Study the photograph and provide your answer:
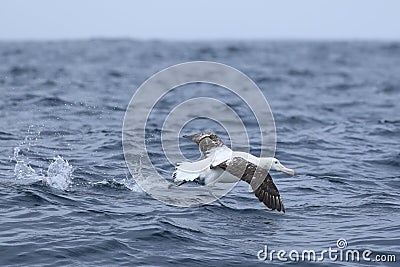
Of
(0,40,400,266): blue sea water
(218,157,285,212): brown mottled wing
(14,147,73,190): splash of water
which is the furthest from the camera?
(14,147,73,190): splash of water

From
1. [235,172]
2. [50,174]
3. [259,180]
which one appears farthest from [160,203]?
[50,174]

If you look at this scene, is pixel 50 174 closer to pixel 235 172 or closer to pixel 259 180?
pixel 235 172

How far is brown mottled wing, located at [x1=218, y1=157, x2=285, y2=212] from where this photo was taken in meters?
9.35

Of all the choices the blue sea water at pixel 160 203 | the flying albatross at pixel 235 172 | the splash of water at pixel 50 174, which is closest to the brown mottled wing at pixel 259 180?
the flying albatross at pixel 235 172

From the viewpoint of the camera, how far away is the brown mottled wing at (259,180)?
30.7 feet

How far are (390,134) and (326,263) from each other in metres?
9.56

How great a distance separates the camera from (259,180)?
946cm

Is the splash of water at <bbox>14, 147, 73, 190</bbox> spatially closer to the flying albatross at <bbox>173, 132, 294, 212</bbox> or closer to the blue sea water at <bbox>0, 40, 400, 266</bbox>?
the blue sea water at <bbox>0, 40, 400, 266</bbox>

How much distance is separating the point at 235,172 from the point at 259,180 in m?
0.35

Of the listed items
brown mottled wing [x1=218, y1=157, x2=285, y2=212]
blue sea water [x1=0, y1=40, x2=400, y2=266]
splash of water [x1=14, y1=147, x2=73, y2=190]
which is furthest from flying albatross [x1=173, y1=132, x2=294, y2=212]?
splash of water [x1=14, y1=147, x2=73, y2=190]

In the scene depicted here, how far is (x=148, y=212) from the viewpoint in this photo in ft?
29.9

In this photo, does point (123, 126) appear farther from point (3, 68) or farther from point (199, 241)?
point (3, 68)

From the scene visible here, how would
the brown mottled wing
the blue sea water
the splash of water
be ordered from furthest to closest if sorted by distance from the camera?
the splash of water
the brown mottled wing
the blue sea water

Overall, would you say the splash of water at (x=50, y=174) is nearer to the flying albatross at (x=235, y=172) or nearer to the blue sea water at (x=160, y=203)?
the blue sea water at (x=160, y=203)
